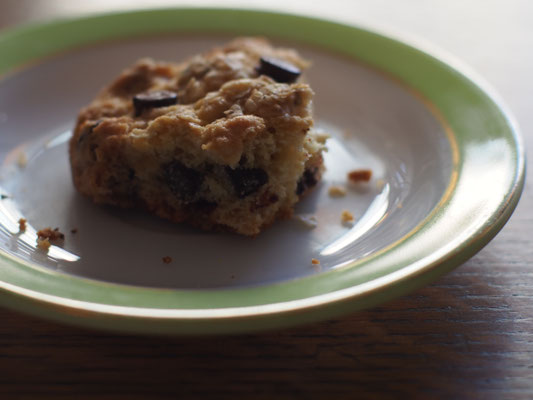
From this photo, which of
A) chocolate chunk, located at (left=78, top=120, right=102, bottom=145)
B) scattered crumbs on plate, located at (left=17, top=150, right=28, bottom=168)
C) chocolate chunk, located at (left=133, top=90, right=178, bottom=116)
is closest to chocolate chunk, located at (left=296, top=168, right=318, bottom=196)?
chocolate chunk, located at (left=133, top=90, right=178, bottom=116)

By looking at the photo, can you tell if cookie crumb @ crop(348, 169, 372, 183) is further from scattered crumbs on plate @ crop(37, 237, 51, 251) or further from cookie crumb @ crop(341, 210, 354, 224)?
scattered crumbs on plate @ crop(37, 237, 51, 251)

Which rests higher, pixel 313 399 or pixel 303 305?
pixel 303 305

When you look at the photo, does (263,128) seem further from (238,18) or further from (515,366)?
(238,18)

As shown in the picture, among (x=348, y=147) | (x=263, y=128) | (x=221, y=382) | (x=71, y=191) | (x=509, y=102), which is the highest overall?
(x=509, y=102)

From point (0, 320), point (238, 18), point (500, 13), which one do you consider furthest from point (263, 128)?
point (500, 13)

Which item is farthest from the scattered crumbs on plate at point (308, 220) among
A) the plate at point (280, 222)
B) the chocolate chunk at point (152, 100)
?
the chocolate chunk at point (152, 100)

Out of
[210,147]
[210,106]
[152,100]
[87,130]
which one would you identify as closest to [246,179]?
[210,147]

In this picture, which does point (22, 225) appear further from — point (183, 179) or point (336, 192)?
point (336, 192)

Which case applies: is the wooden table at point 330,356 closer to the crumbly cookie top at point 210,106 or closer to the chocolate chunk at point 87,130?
the crumbly cookie top at point 210,106
